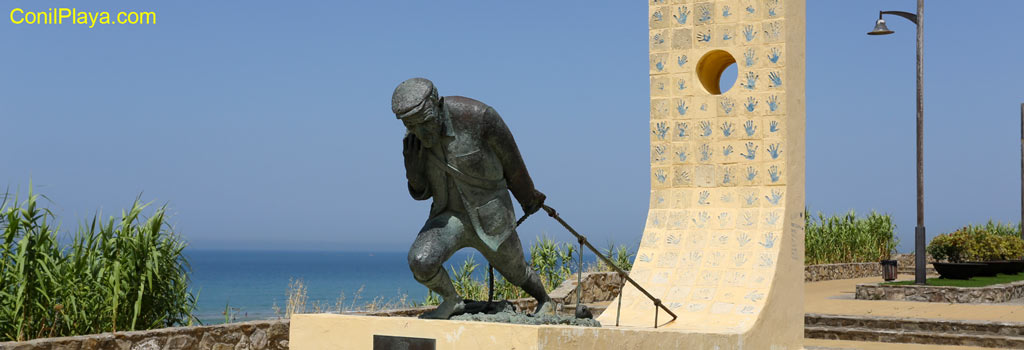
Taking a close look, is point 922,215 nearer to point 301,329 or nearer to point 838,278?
point 838,278

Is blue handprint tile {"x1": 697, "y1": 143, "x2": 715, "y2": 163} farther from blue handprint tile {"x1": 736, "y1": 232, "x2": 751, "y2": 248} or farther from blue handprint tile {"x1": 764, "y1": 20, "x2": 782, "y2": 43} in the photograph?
blue handprint tile {"x1": 764, "y1": 20, "x2": 782, "y2": 43}

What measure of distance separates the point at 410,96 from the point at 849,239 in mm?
19757

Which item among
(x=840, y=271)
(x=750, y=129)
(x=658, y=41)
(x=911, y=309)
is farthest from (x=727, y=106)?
(x=840, y=271)

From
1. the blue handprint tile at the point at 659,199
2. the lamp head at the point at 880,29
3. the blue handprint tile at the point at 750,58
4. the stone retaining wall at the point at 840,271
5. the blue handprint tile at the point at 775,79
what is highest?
the lamp head at the point at 880,29

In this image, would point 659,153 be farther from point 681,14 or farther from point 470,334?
point 470,334

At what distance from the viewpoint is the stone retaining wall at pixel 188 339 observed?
7758 millimetres

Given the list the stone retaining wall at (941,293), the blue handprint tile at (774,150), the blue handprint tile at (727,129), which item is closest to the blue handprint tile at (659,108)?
the blue handprint tile at (727,129)

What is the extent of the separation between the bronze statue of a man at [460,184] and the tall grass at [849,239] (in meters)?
17.5

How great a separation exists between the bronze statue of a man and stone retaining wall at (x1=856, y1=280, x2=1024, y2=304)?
1053 cm

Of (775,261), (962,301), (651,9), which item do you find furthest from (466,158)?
(962,301)

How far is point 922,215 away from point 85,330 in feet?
41.0

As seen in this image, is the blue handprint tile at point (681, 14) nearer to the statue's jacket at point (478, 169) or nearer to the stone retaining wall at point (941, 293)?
the statue's jacket at point (478, 169)

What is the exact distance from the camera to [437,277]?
6.38 meters

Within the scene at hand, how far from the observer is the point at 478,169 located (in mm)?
6363
